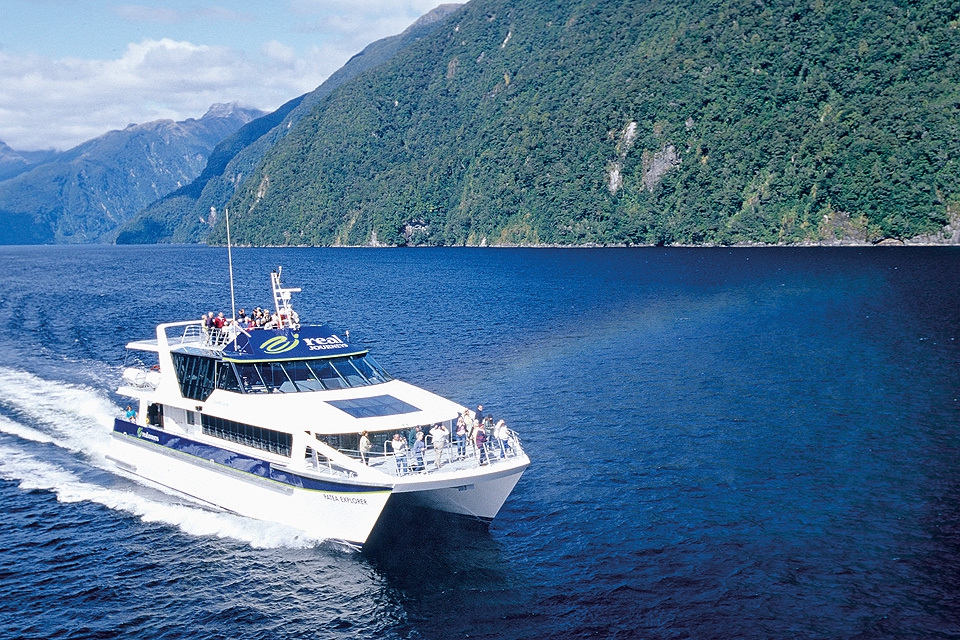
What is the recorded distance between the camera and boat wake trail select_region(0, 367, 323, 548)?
953 inches

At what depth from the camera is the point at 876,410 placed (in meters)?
35.2

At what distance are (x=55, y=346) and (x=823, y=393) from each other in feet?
161

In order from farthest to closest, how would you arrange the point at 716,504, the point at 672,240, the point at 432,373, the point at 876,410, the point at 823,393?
the point at 672,240, the point at 432,373, the point at 823,393, the point at 876,410, the point at 716,504

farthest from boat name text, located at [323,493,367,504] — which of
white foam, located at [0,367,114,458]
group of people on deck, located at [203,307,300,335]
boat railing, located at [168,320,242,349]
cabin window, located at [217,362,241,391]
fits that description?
white foam, located at [0,367,114,458]

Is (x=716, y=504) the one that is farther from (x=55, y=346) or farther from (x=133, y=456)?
(x=55, y=346)

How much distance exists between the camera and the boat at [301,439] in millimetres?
22172

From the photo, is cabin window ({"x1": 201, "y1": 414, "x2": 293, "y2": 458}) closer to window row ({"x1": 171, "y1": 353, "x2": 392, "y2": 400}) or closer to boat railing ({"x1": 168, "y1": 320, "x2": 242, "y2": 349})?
window row ({"x1": 171, "y1": 353, "x2": 392, "y2": 400})

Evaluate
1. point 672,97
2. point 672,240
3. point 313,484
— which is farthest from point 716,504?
point 672,97

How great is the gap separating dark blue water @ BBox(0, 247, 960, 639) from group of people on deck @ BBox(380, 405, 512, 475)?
254 centimetres

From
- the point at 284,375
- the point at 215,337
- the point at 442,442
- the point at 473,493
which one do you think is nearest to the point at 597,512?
the point at 473,493

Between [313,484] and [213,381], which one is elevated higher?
[213,381]

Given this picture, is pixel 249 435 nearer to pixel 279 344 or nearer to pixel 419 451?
pixel 279 344

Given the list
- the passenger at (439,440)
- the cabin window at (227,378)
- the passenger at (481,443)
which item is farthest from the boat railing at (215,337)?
the passenger at (481,443)

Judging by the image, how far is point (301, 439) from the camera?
902 inches
